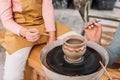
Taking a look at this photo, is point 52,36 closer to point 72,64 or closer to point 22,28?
point 22,28

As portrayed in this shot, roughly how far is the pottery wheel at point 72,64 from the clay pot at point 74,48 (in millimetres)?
21

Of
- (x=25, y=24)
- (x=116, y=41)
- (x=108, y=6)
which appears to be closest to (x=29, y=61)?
(x=25, y=24)

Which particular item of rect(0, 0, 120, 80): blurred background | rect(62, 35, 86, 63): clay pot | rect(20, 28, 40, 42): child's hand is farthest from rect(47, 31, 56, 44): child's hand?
rect(0, 0, 120, 80): blurred background

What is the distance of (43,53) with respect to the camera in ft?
3.56

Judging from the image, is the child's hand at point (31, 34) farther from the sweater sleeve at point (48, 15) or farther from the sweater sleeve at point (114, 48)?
the sweater sleeve at point (114, 48)

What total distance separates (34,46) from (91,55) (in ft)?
1.63

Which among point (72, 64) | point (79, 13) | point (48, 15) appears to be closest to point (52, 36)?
point (48, 15)

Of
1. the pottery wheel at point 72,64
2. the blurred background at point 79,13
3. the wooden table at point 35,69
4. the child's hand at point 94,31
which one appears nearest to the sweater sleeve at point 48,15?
the wooden table at point 35,69

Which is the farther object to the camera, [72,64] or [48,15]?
[48,15]

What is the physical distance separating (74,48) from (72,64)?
71 millimetres

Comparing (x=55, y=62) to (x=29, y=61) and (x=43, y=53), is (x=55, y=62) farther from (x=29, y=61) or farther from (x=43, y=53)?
(x=29, y=61)

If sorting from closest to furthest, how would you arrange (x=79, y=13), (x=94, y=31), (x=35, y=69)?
(x=94, y=31)
(x=35, y=69)
(x=79, y=13)

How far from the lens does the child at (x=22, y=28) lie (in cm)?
139

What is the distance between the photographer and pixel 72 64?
1021mm
